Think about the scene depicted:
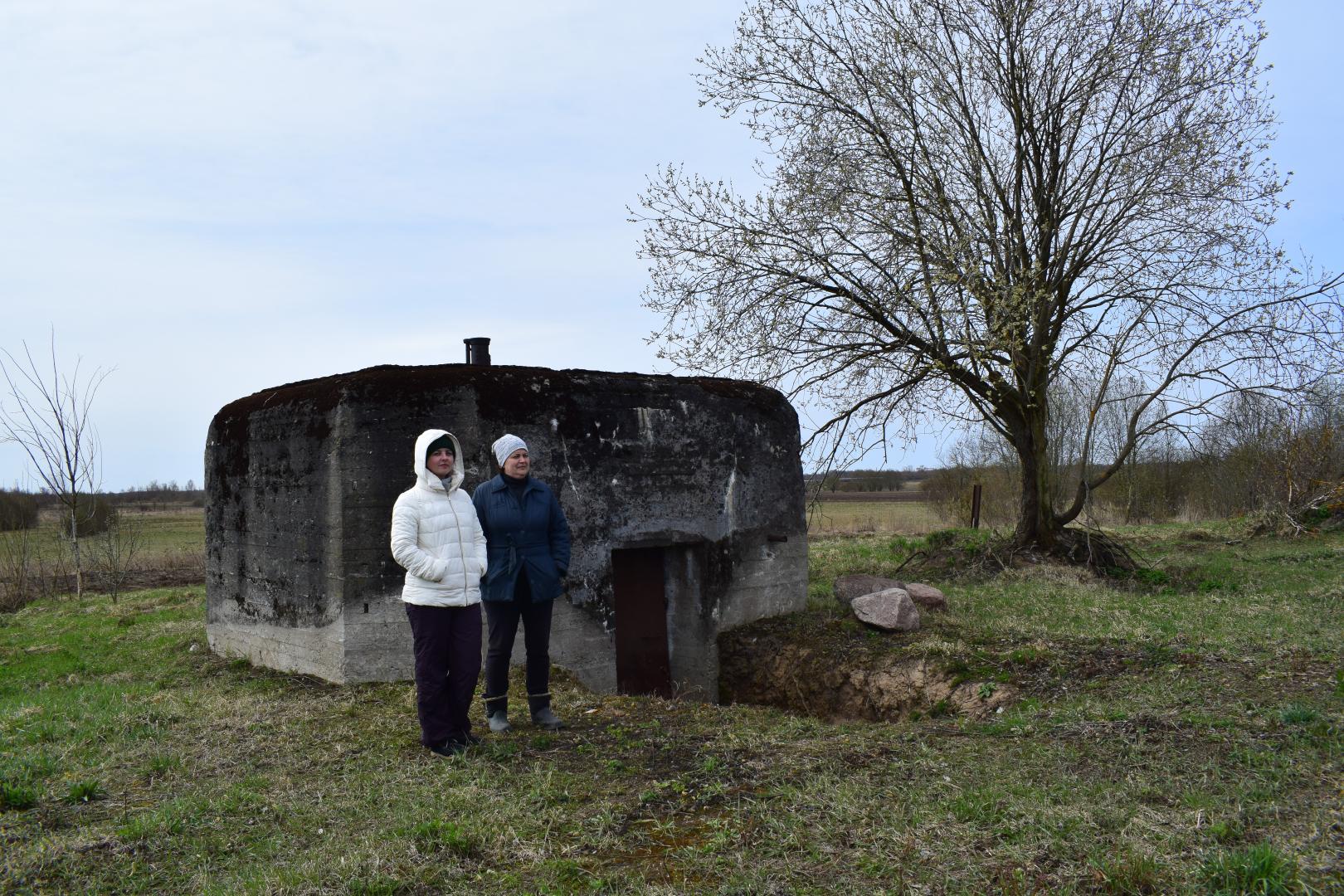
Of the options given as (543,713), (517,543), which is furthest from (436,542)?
(543,713)

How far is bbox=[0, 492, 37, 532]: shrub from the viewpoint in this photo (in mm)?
20016

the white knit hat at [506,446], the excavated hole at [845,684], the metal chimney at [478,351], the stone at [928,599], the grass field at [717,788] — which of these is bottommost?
the excavated hole at [845,684]

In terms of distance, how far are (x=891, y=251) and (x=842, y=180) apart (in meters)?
1.26

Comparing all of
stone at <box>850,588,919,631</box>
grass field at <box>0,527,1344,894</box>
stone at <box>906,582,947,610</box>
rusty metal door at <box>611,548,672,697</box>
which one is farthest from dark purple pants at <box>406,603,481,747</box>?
stone at <box>906,582,947,610</box>

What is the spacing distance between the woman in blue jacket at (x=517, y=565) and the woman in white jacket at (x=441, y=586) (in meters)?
0.23

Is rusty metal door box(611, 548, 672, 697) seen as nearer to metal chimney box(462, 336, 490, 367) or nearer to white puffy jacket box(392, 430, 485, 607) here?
metal chimney box(462, 336, 490, 367)

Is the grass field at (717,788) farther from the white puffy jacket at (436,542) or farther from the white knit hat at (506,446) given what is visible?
the white knit hat at (506,446)

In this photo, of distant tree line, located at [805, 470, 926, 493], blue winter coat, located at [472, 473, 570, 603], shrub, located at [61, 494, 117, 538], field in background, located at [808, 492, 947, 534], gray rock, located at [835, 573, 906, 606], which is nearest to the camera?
blue winter coat, located at [472, 473, 570, 603]

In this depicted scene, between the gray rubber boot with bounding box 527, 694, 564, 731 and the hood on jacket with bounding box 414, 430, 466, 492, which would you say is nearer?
the hood on jacket with bounding box 414, 430, 466, 492

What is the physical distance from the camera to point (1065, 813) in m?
4.12

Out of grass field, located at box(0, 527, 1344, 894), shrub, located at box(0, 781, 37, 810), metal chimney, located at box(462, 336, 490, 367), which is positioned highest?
metal chimney, located at box(462, 336, 490, 367)

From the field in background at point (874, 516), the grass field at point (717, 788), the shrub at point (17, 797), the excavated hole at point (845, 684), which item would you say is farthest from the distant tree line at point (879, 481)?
the shrub at point (17, 797)

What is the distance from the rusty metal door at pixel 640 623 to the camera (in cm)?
917

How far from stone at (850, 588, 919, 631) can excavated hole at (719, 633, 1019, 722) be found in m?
0.58
